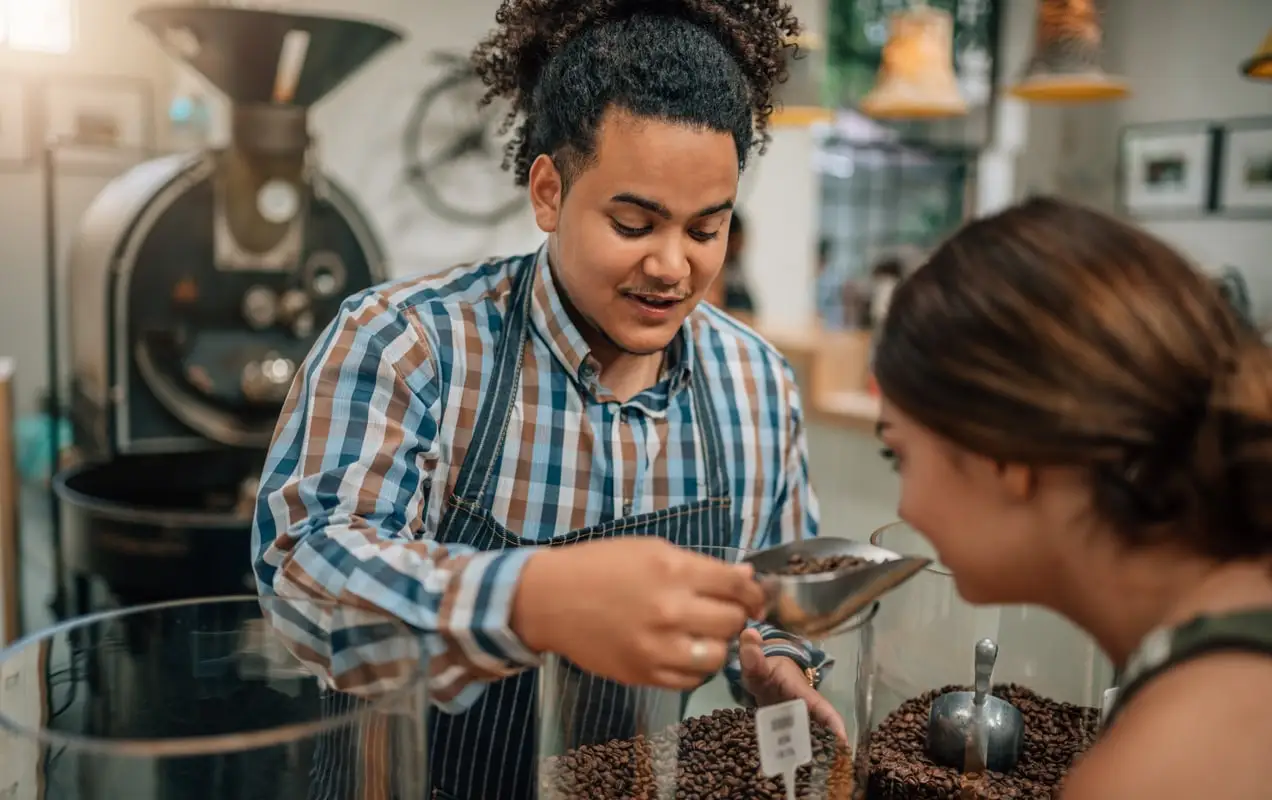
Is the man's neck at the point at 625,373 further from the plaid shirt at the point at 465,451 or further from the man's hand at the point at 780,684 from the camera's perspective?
the man's hand at the point at 780,684

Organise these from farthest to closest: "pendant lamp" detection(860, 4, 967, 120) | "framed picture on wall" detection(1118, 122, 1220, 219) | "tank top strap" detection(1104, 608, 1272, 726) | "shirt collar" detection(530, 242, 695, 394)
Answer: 1. "framed picture on wall" detection(1118, 122, 1220, 219)
2. "pendant lamp" detection(860, 4, 967, 120)
3. "shirt collar" detection(530, 242, 695, 394)
4. "tank top strap" detection(1104, 608, 1272, 726)

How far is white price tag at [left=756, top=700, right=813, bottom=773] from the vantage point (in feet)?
A: 2.81

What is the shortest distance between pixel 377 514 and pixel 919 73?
4070mm

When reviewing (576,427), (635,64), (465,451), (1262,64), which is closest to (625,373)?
(576,427)

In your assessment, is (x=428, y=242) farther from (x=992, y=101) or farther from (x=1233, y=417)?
(x=992, y=101)

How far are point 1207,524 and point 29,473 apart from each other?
4.47 m

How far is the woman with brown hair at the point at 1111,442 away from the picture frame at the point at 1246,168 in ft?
23.7

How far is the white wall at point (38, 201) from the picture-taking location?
4.48 meters

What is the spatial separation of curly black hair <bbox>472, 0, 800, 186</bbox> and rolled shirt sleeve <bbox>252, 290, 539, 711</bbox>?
0.29 metres

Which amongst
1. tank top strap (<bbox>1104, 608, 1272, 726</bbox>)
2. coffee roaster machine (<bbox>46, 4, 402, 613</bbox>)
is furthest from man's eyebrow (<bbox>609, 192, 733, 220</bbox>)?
coffee roaster machine (<bbox>46, 4, 402, 613</bbox>)

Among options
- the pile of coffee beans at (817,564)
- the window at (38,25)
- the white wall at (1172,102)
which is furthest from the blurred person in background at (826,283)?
the pile of coffee beans at (817,564)

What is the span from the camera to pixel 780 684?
91cm

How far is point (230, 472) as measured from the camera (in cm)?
307

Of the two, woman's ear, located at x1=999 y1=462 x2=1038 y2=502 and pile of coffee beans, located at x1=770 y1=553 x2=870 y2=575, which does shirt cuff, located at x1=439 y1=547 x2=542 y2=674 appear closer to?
pile of coffee beans, located at x1=770 y1=553 x2=870 y2=575
